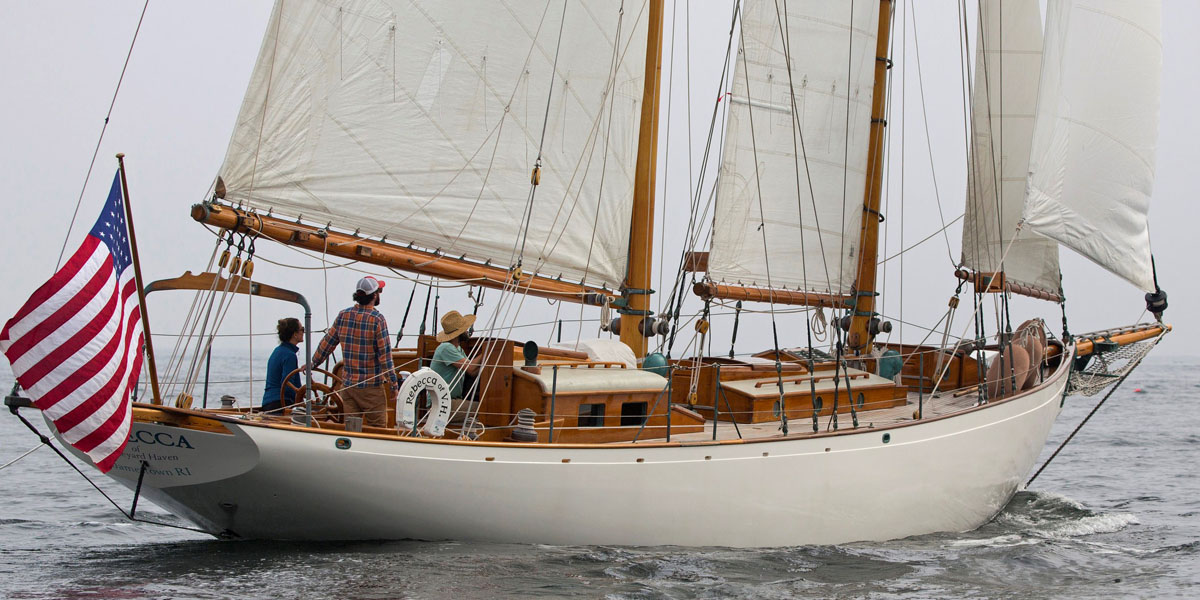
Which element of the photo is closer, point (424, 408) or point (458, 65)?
point (424, 408)

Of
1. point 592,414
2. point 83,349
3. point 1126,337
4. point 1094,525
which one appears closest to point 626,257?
point 592,414

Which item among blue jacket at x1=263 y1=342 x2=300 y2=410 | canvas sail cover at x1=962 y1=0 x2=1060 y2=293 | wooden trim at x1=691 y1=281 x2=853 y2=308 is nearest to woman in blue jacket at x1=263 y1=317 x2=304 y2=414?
blue jacket at x1=263 y1=342 x2=300 y2=410

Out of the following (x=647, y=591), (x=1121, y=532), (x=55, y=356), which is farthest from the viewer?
(x=1121, y=532)

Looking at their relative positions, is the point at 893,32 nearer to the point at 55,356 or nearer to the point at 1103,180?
the point at 1103,180

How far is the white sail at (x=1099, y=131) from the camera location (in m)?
14.6

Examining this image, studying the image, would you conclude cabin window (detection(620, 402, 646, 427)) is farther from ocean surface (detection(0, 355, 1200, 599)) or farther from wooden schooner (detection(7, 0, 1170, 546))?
ocean surface (detection(0, 355, 1200, 599))

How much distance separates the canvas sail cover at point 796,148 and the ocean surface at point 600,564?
15.0 feet

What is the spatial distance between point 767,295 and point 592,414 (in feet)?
19.4

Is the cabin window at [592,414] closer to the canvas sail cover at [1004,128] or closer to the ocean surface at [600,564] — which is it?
the ocean surface at [600,564]

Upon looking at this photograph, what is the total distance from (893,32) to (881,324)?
15.8ft

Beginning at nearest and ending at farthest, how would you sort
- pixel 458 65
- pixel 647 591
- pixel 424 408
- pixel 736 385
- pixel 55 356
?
pixel 55 356 → pixel 647 591 → pixel 424 408 → pixel 458 65 → pixel 736 385

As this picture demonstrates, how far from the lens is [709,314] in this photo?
601 inches

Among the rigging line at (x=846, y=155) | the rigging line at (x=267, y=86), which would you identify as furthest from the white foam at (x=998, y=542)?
the rigging line at (x=267, y=86)

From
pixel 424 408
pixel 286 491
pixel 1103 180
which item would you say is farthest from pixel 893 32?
pixel 286 491
